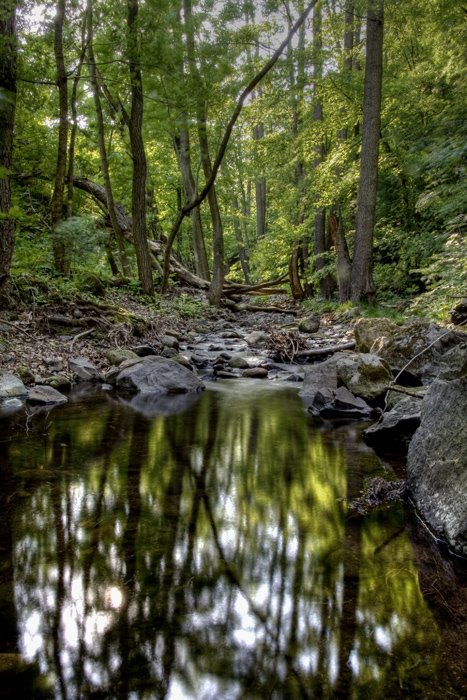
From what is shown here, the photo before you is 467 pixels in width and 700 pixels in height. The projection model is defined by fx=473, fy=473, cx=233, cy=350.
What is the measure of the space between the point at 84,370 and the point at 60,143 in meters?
6.06

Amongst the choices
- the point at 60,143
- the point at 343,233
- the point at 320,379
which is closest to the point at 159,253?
the point at 343,233

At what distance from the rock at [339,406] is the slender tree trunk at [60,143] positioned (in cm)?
741

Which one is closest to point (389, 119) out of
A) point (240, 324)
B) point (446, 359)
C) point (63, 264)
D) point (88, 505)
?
point (240, 324)

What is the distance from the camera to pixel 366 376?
6.04m

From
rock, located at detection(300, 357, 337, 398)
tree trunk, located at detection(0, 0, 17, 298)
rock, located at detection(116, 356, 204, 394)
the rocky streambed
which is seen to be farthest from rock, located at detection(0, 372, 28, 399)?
rock, located at detection(300, 357, 337, 398)

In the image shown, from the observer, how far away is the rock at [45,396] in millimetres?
5789

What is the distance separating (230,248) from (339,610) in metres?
38.1

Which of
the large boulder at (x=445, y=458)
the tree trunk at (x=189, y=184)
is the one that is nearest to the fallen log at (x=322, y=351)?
→ the large boulder at (x=445, y=458)

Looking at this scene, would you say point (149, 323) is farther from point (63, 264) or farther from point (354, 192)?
point (354, 192)

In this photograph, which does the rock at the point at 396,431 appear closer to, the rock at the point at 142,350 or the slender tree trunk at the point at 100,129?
the rock at the point at 142,350

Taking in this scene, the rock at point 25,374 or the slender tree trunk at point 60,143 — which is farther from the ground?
the slender tree trunk at point 60,143

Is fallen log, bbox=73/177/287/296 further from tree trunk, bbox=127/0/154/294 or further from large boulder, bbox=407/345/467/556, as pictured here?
large boulder, bbox=407/345/467/556

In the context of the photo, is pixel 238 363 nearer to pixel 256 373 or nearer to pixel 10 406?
pixel 256 373

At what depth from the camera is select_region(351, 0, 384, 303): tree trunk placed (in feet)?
35.9
